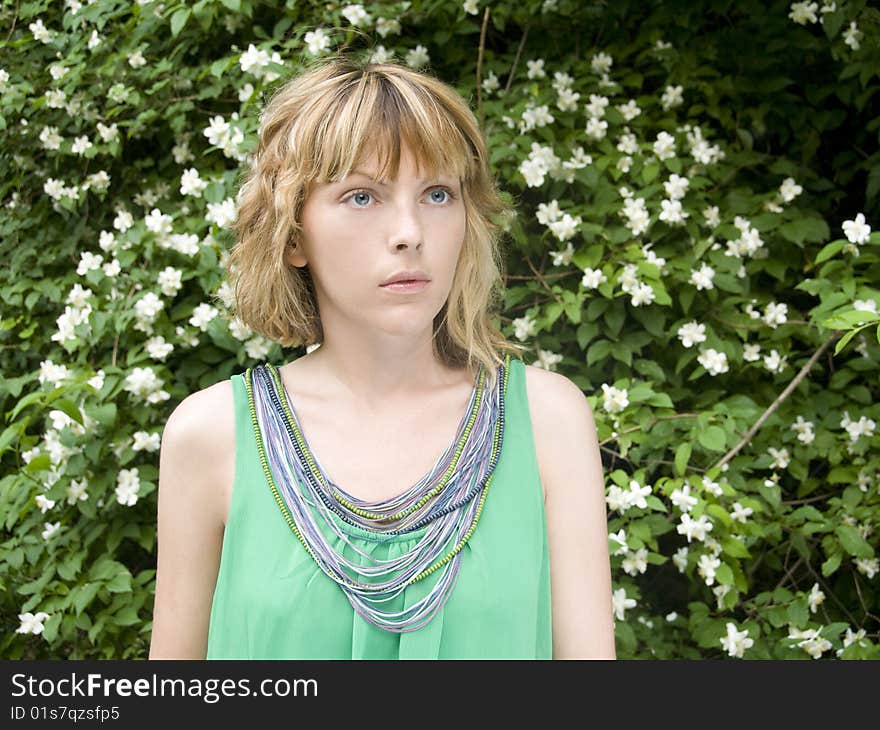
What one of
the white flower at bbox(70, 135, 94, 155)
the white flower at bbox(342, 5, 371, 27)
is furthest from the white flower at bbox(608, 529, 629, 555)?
the white flower at bbox(70, 135, 94, 155)

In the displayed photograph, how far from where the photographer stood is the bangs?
4.34 ft

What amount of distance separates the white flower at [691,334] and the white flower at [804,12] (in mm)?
927

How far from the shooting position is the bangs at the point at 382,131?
1324mm

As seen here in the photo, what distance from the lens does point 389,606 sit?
1.36 meters

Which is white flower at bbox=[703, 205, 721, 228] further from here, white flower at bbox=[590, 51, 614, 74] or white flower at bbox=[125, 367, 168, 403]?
white flower at bbox=[125, 367, 168, 403]

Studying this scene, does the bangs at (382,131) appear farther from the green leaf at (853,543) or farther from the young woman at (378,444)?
the green leaf at (853,543)

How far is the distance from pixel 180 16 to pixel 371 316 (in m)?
1.56

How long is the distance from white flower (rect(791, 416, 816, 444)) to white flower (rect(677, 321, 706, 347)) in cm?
33

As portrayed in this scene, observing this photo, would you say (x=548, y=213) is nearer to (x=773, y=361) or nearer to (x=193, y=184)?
(x=773, y=361)

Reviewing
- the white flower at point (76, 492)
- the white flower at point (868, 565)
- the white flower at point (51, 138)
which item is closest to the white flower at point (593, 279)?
the white flower at point (868, 565)

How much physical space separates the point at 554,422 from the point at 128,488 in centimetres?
120

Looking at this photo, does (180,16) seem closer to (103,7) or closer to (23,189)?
(103,7)

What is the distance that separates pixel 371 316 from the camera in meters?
1.38

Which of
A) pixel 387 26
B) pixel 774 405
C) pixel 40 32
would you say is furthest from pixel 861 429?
pixel 40 32
